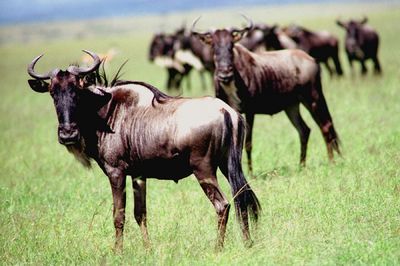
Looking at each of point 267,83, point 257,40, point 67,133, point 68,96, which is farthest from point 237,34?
point 257,40

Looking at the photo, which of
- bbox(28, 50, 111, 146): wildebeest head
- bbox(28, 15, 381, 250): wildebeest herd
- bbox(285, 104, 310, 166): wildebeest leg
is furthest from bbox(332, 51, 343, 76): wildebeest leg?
bbox(28, 50, 111, 146): wildebeest head

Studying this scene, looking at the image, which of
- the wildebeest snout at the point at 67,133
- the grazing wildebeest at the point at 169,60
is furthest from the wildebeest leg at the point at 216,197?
the grazing wildebeest at the point at 169,60

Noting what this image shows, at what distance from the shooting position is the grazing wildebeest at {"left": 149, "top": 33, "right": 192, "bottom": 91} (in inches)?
921

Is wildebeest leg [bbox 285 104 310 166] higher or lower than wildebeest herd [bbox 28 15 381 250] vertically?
lower

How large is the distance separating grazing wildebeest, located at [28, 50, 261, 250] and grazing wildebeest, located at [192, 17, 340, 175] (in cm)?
312

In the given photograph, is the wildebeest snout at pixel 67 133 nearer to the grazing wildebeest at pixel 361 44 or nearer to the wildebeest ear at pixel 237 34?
the wildebeest ear at pixel 237 34

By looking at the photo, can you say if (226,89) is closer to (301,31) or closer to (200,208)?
(200,208)

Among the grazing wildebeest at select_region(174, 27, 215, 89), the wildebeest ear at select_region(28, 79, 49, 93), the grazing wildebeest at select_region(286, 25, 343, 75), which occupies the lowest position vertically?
the grazing wildebeest at select_region(174, 27, 215, 89)

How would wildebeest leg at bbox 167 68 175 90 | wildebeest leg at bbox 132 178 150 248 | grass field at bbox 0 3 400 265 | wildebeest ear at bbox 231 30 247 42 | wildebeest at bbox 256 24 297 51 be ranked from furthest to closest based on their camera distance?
1. wildebeest leg at bbox 167 68 175 90
2. wildebeest at bbox 256 24 297 51
3. wildebeest ear at bbox 231 30 247 42
4. wildebeest leg at bbox 132 178 150 248
5. grass field at bbox 0 3 400 265

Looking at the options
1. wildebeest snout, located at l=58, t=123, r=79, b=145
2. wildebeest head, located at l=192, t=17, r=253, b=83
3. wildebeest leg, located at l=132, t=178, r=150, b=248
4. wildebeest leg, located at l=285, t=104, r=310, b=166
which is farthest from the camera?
wildebeest leg, located at l=285, t=104, r=310, b=166

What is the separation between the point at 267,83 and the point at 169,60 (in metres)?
14.4

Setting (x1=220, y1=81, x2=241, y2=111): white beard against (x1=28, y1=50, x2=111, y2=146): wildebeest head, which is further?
(x1=220, y1=81, x2=241, y2=111): white beard

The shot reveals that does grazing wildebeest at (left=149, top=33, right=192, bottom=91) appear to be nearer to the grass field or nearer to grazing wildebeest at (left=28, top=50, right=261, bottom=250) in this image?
the grass field

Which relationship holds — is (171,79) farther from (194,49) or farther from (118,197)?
(118,197)
